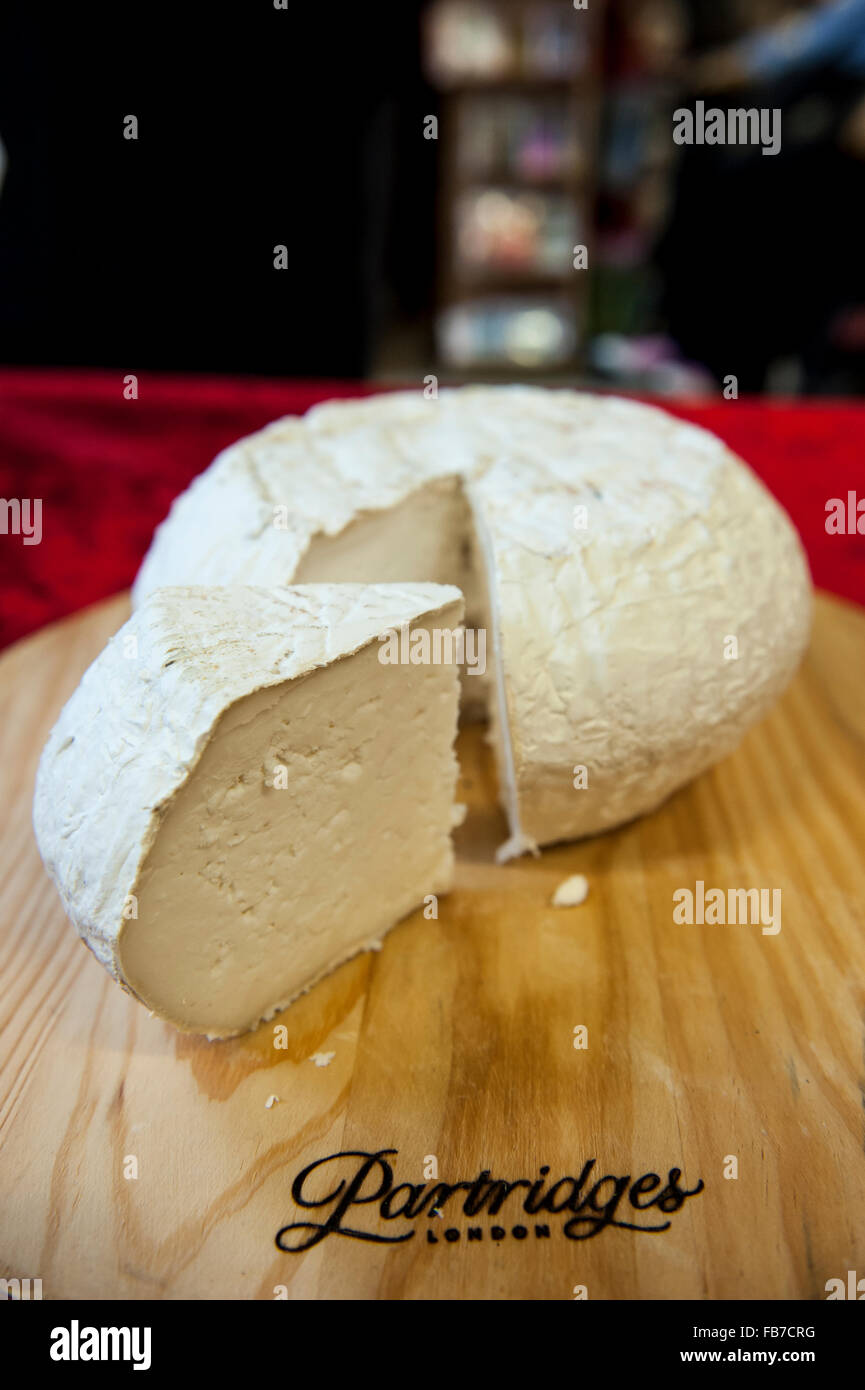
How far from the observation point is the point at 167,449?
106 inches

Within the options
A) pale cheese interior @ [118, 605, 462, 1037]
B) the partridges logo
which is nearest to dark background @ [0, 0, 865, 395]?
pale cheese interior @ [118, 605, 462, 1037]

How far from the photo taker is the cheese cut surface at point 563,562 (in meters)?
1.61

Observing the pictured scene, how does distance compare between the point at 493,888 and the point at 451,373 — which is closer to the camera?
the point at 493,888

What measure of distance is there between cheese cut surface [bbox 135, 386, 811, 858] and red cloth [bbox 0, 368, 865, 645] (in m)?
0.65

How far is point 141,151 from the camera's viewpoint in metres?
2.56

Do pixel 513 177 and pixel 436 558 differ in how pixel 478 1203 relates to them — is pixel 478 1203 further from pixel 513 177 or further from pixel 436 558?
pixel 513 177

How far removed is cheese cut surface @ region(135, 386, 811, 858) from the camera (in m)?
Result: 1.61

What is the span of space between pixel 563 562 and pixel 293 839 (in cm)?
56

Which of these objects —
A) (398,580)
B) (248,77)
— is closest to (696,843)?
(398,580)

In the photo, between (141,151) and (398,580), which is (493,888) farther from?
(141,151)

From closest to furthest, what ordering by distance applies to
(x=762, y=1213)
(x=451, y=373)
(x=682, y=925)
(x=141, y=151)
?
1. (x=762, y=1213)
2. (x=682, y=925)
3. (x=141, y=151)
4. (x=451, y=373)

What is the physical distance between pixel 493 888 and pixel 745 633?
1.83 feet

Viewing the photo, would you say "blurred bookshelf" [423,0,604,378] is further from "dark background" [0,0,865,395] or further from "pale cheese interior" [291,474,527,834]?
"pale cheese interior" [291,474,527,834]

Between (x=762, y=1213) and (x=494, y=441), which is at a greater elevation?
(x=494, y=441)
